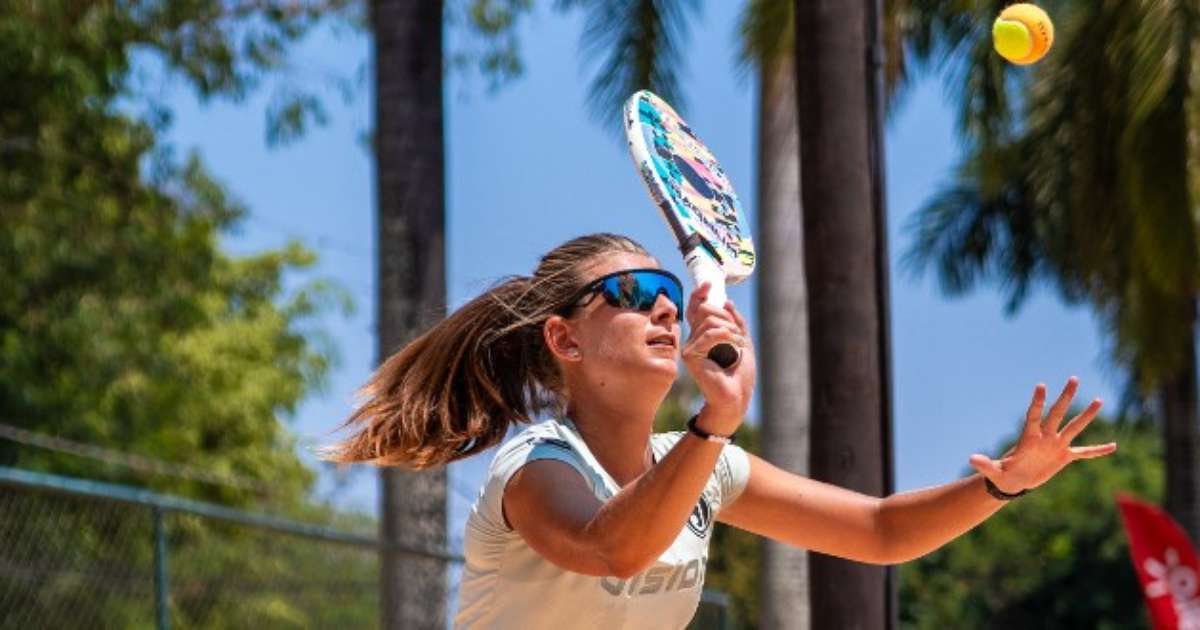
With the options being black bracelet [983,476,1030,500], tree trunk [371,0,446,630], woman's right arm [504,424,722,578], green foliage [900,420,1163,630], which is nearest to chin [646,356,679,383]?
woman's right arm [504,424,722,578]

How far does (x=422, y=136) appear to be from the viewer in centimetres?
1043

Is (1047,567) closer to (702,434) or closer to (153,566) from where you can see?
(153,566)

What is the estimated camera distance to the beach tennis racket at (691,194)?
4129 millimetres

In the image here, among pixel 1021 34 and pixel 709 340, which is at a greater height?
pixel 1021 34

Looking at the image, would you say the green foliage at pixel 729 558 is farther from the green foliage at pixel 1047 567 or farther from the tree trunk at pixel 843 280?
the tree trunk at pixel 843 280

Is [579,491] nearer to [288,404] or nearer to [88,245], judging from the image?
[88,245]

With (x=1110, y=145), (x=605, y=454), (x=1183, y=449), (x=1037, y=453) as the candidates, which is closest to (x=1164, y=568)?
(x=1110, y=145)

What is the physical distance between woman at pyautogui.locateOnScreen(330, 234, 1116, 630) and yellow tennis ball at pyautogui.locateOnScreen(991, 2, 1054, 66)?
206cm

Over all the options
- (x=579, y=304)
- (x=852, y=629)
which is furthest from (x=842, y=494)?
(x=852, y=629)

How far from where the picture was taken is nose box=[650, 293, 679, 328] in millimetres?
4188

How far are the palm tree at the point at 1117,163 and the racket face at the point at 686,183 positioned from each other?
8.38 meters

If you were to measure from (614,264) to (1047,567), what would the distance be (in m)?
38.9

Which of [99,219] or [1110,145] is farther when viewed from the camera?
[99,219]

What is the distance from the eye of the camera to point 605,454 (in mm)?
4273
